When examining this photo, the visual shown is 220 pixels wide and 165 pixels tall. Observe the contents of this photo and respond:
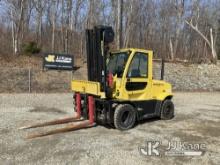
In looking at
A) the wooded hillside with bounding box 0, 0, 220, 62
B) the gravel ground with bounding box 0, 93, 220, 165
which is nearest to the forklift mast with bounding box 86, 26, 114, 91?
the gravel ground with bounding box 0, 93, 220, 165

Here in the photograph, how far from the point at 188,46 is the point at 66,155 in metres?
42.6

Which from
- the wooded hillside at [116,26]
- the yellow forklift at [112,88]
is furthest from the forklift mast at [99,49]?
the wooded hillside at [116,26]

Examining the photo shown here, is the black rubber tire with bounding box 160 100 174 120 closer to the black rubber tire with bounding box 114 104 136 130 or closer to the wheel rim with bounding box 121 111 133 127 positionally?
the black rubber tire with bounding box 114 104 136 130

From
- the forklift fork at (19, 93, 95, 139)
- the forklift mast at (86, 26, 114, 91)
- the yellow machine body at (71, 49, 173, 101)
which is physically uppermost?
the forklift mast at (86, 26, 114, 91)

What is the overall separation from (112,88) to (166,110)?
2.65 meters

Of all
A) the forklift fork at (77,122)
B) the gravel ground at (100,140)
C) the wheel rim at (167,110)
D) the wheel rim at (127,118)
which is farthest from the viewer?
the wheel rim at (167,110)

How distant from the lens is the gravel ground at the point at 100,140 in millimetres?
6145

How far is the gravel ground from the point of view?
6.14m

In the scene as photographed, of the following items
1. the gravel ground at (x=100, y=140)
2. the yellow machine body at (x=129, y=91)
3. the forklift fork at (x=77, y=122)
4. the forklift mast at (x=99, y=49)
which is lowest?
the gravel ground at (x=100, y=140)

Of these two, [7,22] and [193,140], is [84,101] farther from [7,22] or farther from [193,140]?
[7,22]

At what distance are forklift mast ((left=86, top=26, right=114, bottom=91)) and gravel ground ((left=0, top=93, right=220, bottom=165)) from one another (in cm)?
154

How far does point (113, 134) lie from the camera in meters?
8.05

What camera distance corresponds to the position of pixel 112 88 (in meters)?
8.39

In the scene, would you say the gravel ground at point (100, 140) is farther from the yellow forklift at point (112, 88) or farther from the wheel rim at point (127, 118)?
the yellow forklift at point (112, 88)
